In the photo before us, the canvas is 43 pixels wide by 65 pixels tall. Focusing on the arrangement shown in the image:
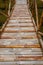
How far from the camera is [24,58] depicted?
3.14 meters

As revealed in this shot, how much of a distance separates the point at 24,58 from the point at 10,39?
1.20 metres

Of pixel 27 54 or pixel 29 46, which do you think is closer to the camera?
pixel 27 54

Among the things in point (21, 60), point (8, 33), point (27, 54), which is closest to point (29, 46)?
point (27, 54)

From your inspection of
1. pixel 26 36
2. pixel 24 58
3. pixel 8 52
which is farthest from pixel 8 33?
pixel 24 58

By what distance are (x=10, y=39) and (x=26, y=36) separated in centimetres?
44

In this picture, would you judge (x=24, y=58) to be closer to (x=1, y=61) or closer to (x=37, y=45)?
(x=1, y=61)

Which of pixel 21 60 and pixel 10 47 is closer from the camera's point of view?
pixel 21 60

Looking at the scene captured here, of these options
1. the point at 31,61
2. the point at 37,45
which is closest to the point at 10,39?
the point at 37,45

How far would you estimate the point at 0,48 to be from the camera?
363 centimetres

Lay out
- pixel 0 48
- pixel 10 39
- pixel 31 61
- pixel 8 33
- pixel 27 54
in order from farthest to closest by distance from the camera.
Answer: pixel 8 33
pixel 10 39
pixel 0 48
pixel 27 54
pixel 31 61

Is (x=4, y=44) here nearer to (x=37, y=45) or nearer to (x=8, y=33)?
(x=37, y=45)

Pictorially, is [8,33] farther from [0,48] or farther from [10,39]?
[0,48]

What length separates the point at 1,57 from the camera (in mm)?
3195

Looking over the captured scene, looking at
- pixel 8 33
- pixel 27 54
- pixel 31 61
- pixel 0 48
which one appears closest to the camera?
pixel 31 61
